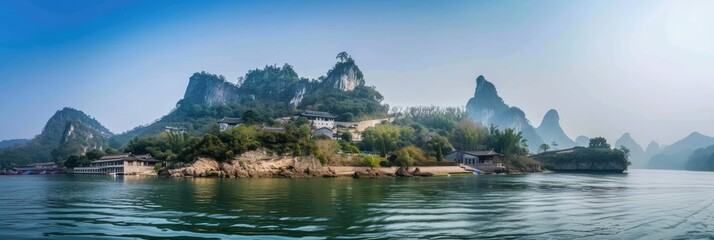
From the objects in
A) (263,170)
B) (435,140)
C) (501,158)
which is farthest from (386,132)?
(263,170)

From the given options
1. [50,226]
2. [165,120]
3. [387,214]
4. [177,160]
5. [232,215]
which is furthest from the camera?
[165,120]

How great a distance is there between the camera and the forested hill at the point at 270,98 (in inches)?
4230

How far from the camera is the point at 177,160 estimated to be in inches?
2110

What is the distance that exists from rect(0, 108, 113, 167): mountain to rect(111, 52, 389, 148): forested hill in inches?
540

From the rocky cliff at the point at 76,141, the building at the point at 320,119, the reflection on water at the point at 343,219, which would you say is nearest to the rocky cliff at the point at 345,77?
the building at the point at 320,119

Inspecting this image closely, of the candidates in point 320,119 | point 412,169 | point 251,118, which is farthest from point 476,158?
point 251,118

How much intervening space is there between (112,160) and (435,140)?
160ft

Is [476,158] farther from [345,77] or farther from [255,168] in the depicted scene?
[345,77]

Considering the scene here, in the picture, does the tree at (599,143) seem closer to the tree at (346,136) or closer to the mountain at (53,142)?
the tree at (346,136)

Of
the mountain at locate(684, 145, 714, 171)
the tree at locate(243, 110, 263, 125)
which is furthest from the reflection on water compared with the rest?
the mountain at locate(684, 145, 714, 171)

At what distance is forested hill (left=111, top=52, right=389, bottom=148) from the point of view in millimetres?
107438

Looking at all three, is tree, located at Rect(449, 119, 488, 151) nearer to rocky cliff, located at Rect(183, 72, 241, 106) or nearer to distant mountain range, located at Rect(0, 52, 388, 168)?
distant mountain range, located at Rect(0, 52, 388, 168)

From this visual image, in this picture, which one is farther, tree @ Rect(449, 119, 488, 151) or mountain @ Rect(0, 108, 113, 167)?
mountain @ Rect(0, 108, 113, 167)

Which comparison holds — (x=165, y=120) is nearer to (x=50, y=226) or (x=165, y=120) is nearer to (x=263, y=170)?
(x=263, y=170)
